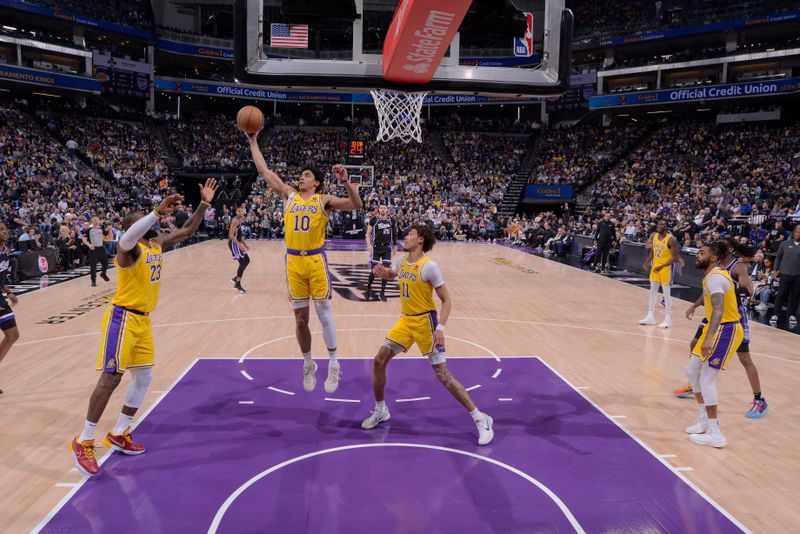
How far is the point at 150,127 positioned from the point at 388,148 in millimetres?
14522

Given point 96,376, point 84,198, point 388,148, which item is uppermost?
point 388,148

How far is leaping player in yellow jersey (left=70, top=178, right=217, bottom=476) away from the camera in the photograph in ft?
14.1

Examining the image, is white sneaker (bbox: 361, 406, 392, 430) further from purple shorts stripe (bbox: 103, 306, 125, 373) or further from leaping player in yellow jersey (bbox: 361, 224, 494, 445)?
purple shorts stripe (bbox: 103, 306, 125, 373)

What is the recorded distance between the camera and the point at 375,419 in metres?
5.27

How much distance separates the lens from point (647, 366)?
7508 millimetres

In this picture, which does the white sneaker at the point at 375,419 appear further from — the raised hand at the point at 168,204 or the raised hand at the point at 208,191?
the raised hand at the point at 168,204

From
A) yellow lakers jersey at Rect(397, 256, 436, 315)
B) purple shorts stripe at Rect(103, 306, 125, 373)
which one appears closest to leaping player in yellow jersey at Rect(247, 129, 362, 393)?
yellow lakers jersey at Rect(397, 256, 436, 315)

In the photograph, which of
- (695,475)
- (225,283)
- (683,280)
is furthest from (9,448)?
(683,280)

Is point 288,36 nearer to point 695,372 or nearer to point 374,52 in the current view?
point 374,52

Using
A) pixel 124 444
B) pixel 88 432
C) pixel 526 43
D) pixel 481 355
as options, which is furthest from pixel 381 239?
pixel 88 432

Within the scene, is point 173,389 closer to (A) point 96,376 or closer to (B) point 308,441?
(A) point 96,376

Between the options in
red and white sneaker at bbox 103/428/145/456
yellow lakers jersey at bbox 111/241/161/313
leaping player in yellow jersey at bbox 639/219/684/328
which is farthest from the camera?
leaping player in yellow jersey at bbox 639/219/684/328

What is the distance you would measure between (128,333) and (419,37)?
4.39m

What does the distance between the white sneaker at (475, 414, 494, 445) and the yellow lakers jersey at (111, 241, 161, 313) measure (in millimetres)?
2808
